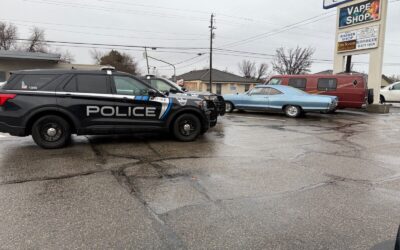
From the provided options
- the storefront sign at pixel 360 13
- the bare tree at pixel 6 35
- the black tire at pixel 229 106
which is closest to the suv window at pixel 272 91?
the black tire at pixel 229 106

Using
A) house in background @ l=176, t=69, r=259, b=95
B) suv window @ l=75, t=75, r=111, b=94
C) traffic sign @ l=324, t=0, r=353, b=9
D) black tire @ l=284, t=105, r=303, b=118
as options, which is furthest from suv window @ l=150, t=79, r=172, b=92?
house in background @ l=176, t=69, r=259, b=95

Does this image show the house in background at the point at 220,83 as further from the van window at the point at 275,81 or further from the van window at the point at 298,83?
the van window at the point at 298,83

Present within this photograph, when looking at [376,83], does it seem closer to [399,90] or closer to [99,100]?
[399,90]

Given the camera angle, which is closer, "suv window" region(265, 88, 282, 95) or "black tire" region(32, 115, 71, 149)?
"black tire" region(32, 115, 71, 149)

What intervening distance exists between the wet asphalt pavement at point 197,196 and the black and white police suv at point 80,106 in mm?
440

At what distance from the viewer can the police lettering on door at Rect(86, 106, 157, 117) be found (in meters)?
6.85

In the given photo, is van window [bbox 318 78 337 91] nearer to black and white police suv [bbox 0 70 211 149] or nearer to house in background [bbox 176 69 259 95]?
black and white police suv [bbox 0 70 211 149]

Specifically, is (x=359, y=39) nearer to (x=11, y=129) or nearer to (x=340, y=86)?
(x=340, y=86)

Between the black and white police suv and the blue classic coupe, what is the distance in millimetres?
7463

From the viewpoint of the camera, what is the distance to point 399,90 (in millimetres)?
22375

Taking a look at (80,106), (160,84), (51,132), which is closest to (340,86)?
(160,84)

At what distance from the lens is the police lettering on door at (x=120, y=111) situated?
270 inches

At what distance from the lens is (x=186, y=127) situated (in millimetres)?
7719

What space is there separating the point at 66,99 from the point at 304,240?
557 centimetres
